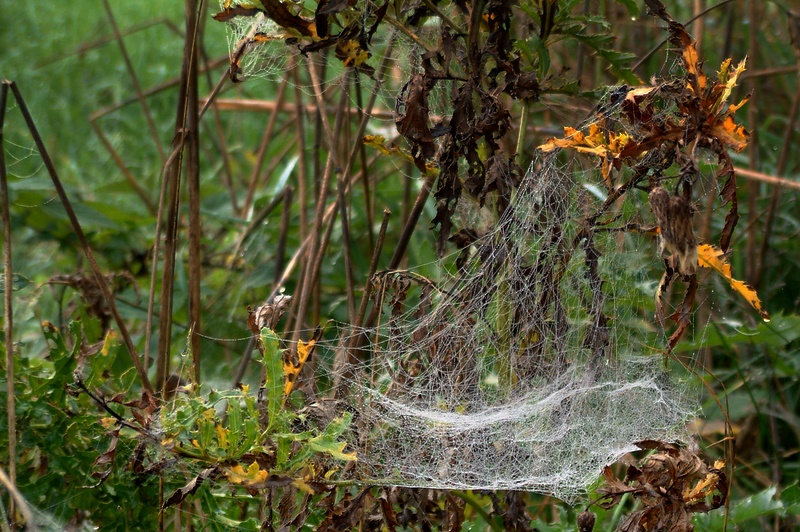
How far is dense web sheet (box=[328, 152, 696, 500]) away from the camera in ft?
4.36

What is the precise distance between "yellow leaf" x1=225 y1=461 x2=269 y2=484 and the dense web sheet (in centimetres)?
21

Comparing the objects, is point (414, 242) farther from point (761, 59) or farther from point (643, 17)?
point (761, 59)

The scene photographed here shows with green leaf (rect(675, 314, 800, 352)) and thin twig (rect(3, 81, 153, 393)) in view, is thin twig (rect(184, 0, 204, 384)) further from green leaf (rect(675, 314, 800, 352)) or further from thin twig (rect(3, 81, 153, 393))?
green leaf (rect(675, 314, 800, 352))

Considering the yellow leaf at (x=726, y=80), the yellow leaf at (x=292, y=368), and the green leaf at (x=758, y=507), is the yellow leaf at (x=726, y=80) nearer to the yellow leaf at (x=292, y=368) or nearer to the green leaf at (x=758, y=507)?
the yellow leaf at (x=292, y=368)

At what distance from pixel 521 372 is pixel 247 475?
471mm

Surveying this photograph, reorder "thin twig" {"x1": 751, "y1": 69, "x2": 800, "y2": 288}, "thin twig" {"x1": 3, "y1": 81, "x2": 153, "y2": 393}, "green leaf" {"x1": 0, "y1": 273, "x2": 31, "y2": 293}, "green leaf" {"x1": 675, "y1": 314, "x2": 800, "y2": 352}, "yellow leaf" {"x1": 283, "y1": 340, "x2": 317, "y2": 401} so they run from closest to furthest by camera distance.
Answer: "yellow leaf" {"x1": 283, "y1": 340, "x2": 317, "y2": 401} → "thin twig" {"x1": 3, "y1": 81, "x2": 153, "y2": 393} → "green leaf" {"x1": 0, "y1": 273, "x2": 31, "y2": 293} → "green leaf" {"x1": 675, "y1": 314, "x2": 800, "y2": 352} → "thin twig" {"x1": 751, "y1": 69, "x2": 800, "y2": 288}

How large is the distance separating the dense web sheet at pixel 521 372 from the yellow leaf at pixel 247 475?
0.21 metres

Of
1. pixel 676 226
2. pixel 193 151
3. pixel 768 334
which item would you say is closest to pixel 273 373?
pixel 193 151

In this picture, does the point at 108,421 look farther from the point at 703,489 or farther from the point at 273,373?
the point at 703,489

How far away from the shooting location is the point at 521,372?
137 cm

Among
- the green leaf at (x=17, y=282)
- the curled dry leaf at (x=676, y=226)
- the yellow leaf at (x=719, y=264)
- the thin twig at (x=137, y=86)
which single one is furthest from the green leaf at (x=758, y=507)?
the thin twig at (x=137, y=86)

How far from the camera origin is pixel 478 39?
50.8 inches

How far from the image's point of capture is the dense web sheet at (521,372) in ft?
4.36

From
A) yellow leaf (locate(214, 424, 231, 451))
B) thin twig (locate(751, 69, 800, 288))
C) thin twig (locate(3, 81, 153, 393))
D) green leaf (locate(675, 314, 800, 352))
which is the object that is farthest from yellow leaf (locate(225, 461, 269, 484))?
thin twig (locate(751, 69, 800, 288))
